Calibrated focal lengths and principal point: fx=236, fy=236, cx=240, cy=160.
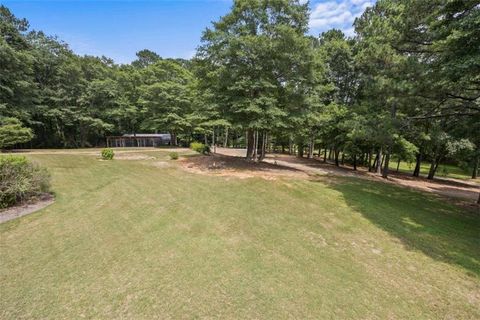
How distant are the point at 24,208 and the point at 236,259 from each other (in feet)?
22.7

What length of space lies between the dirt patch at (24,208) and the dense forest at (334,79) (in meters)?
8.55

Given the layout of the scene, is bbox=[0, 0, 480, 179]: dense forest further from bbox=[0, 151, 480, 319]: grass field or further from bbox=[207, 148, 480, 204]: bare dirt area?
bbox=[0, 151, 480, 319]: grass field

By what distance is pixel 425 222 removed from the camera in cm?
719

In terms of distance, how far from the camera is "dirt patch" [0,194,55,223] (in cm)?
656

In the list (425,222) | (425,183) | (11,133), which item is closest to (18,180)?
(425,222)

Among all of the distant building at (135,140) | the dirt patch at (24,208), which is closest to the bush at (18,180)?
the dirt patch at (24,208)

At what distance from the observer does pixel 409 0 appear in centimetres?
870

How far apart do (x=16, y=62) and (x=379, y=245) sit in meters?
34.0

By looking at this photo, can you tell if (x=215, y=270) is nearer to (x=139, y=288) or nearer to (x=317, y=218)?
(x=139, y=288)

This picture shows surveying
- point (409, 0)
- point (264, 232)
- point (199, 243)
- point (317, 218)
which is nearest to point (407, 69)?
point (409, 0)

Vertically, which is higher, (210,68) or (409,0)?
(409,0)

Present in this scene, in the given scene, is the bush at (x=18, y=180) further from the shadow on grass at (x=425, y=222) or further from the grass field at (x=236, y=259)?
the shadow on grass at (x=425, y=222)

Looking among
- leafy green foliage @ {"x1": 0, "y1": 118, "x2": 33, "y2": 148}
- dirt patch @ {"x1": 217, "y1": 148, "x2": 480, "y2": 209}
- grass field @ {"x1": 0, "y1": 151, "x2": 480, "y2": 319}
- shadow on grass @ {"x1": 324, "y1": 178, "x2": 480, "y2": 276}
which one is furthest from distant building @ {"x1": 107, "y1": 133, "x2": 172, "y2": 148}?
shadow on grass @ {"x1": 324, "y1": 178, "x2": 480, "y2": 276}

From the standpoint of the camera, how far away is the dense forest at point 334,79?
842 cm
